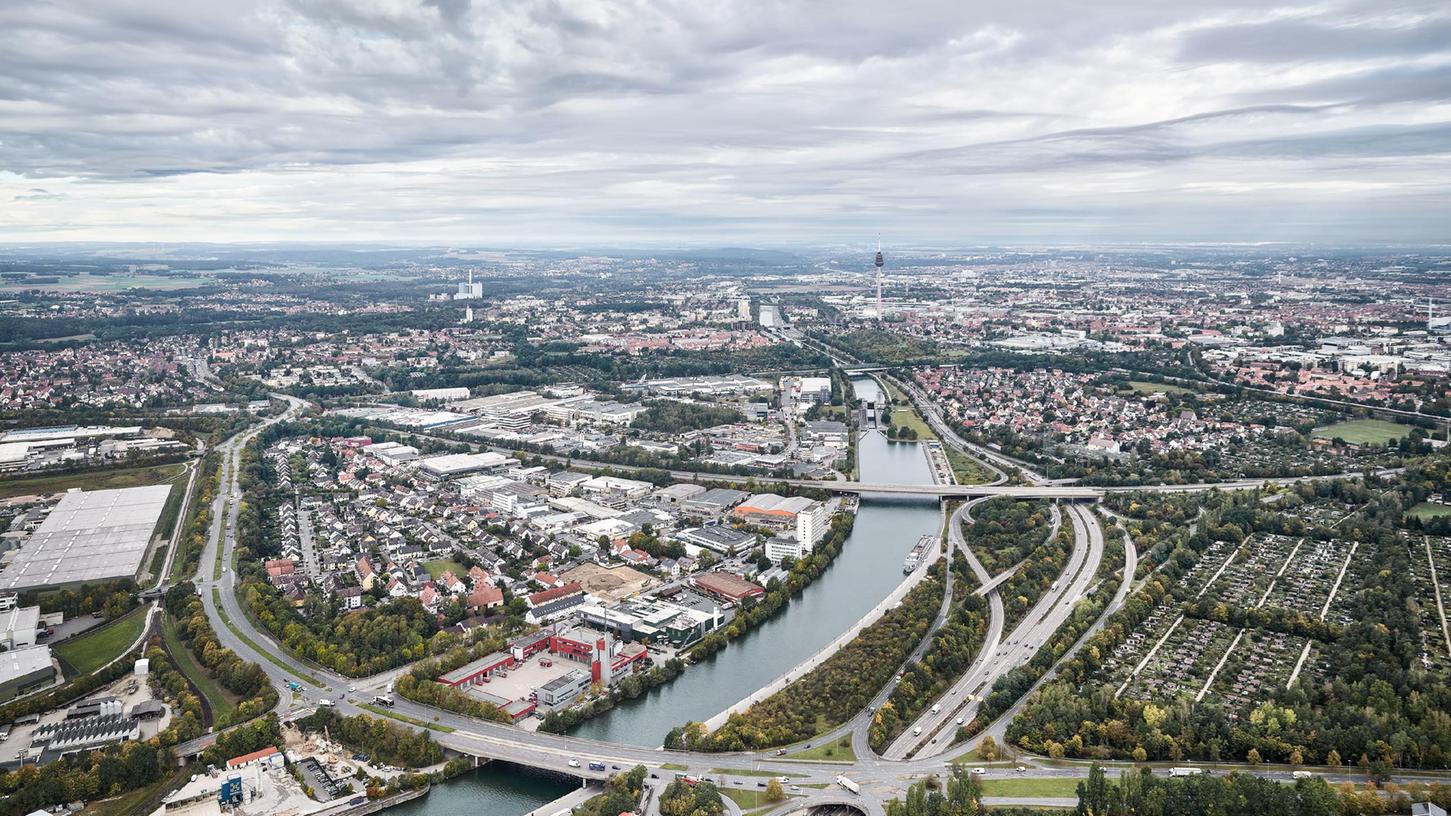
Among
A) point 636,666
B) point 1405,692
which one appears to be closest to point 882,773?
point 636,666

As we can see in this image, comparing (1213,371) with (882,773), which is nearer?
(882,773)

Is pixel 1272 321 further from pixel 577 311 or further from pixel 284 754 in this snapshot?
pixel 284 754

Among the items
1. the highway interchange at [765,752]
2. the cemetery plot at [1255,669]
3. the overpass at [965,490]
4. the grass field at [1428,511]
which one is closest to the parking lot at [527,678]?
the highway interchange at [765,752]

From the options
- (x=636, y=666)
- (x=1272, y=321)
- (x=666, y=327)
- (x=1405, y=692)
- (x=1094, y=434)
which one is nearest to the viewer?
(x=1405, y=692)

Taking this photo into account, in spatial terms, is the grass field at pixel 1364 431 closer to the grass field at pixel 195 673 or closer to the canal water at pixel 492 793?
the canal water at pixel 492 793

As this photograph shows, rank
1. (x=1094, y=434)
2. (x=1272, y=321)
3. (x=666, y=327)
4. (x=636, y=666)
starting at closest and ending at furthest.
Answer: (x=636, y=666) < (x=1094, y=434) < (x=1272, y=321) < (x=666, y=327)

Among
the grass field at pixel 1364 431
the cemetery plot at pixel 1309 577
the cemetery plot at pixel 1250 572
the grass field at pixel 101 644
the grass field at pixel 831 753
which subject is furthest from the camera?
the grass field at pixel 1364 431

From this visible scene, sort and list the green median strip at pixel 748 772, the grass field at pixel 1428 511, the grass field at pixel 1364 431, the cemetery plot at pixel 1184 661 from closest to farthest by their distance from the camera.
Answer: the green median strip at pixel 748 772 < the cemetery plot at pixel 1184 661 < the grass field at pixel 1428 511 < the grass field at pixel 1364 431

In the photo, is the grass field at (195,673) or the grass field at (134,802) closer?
the grass field at (134,802)

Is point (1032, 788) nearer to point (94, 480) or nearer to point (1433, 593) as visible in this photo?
point (1433, 593)
